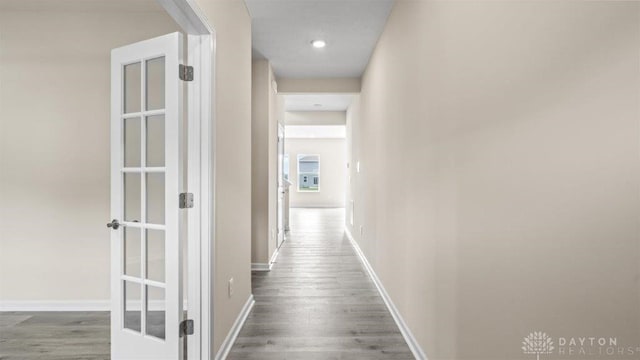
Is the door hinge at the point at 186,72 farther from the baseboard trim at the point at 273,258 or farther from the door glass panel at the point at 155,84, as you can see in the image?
the baseboard trim at the point at 273,258

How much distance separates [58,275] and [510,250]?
141 inches

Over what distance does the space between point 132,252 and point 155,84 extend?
1045 mm

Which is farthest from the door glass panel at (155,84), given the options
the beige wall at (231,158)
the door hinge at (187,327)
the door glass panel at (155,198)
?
the door hinge at (187,327)

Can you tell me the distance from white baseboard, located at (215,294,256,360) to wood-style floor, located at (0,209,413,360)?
4cm

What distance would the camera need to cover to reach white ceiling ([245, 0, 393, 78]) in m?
2.93

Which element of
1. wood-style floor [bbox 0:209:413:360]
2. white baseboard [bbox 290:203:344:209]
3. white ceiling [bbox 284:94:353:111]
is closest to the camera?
wood-style floor [bbox 0:209:413:360]

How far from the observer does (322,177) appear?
1258 cm

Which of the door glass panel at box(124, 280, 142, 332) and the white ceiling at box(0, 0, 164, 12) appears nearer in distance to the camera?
the door glass panel at box(124, 280, 142, 332)

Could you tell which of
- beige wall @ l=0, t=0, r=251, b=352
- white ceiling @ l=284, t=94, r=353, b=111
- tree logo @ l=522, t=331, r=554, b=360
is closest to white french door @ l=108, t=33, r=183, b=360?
beige wall @ l=0, t=0, r=251, b=352

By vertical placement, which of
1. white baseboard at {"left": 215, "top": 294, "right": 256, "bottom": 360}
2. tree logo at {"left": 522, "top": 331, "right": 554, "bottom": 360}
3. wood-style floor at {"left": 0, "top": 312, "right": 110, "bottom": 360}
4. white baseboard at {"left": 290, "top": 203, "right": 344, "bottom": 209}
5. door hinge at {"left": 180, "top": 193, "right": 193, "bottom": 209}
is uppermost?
door hinge at {"left": 180, "top": 193, "right": 193, "bottom": 209}

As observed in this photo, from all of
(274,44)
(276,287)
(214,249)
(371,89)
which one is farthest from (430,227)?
(274,44)

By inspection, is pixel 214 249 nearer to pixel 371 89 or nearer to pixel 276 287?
pixel 276 287

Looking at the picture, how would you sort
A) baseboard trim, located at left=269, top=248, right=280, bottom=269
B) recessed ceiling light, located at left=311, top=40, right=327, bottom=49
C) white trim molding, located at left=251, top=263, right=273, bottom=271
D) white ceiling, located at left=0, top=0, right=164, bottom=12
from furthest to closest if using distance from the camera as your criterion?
baseboard trim, located at left=269, top=248, right=280, bottom=269, white trim molding, located at left=251, top=263, right=273, bottom=271, recessed ceiling light, located at left=311, top=40, right=327, bottom=49, white ceiling, located at left=0, top=0, right=164, bottom=12

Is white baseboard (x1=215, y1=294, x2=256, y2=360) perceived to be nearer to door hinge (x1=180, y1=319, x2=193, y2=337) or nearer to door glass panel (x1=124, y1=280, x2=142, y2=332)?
door hinge (x1=180, y1=319, x2=193, y2=337)
